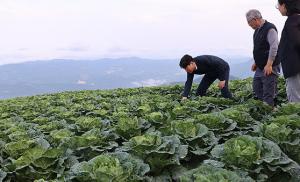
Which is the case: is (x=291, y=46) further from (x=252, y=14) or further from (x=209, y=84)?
(x=209, y=84)

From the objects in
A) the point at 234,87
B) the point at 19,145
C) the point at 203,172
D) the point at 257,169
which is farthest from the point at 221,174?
the point at 234,87

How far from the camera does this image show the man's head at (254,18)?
8.17 metres

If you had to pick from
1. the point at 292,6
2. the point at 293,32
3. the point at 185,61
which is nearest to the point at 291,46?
the point at 293,32

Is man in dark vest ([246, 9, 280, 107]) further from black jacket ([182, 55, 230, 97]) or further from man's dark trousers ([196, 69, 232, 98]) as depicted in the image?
man's dark trousers ([196, 69, 232, 98])

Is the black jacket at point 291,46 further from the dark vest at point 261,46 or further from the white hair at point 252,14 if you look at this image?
the dark vest at point 261,46

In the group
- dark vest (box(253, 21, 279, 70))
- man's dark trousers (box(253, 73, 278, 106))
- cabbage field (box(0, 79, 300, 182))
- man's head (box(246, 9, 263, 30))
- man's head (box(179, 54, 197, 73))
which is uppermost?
man's head (box(246, 9, 263, 30))

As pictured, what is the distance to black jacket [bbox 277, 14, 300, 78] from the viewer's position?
672 cm

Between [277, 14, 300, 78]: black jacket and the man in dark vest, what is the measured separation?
3.61ft

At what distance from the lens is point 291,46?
22.6ft

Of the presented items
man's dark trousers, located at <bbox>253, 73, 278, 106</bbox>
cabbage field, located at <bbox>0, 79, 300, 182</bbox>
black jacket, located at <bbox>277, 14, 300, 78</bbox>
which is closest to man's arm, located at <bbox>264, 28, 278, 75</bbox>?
man's dark trousers, located at <bbox>253, 73, 278, 106</bbox>

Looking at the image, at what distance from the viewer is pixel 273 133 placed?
4.31 m

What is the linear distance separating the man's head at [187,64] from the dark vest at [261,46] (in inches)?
58.6

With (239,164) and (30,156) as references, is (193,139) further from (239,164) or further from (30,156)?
(30,156)

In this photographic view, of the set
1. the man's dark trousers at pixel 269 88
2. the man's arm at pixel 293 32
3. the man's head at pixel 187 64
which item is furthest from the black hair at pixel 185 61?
the man's arm at pixel 293 32
